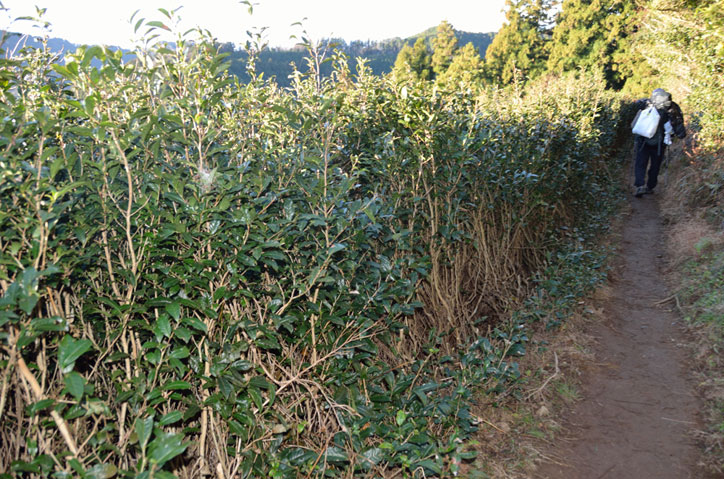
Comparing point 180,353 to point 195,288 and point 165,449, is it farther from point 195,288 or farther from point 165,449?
point 165,449

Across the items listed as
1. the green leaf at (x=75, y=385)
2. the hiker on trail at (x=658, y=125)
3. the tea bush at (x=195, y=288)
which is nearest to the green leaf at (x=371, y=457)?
the tea bush at (x=195, y=288)

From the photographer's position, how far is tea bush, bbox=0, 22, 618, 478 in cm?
156

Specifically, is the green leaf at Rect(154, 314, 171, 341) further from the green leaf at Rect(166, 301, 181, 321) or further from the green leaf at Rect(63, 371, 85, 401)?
the green leaf at Rect(63, 371, 85, 401)

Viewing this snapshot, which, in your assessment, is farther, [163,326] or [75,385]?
[163,326]

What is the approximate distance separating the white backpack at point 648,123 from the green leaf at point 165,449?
32.4ft

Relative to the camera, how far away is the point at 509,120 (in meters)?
5.04

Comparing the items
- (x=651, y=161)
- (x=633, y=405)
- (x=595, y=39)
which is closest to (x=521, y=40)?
(x=595, y=39)

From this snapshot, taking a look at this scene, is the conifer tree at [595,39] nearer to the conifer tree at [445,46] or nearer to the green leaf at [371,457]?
the conifer tree at [445,46]

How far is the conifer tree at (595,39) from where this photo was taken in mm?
31953

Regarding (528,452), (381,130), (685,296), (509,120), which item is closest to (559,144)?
(509,120)

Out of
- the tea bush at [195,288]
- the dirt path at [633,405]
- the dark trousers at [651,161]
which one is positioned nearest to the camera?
the tea bush at [195,288]

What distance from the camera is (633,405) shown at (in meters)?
3.42

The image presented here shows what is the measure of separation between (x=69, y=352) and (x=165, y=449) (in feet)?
1.29

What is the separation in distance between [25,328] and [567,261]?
495 cm
